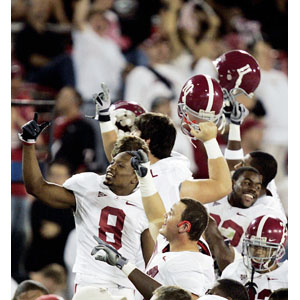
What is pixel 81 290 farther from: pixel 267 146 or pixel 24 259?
pixel 267 146

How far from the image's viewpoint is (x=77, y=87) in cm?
832

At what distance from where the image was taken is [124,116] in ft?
17.6

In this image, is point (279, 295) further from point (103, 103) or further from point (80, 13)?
point (80, 13)

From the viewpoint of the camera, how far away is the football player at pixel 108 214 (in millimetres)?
4445

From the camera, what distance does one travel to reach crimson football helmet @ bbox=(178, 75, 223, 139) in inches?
195

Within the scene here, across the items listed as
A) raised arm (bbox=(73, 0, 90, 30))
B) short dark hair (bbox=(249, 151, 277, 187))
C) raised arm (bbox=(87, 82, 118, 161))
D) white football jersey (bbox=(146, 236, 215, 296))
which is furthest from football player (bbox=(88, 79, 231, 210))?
raised arm (bbox=(73, 0, 90, 30))

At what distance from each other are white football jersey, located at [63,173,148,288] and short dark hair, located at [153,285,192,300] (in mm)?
830

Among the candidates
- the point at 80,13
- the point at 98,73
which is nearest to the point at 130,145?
the point at 98,73

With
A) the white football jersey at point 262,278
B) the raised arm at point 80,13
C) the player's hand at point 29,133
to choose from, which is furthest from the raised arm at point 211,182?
the raised arm at point 80,13

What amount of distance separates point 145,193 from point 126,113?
109 cm

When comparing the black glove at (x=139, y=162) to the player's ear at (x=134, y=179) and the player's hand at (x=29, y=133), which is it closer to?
the player's ear at (x=134, y=179)

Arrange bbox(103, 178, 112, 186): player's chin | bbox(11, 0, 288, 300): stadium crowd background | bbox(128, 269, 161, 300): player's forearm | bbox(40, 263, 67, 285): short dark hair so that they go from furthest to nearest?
Answer: bbox(11, 0, 288, 300): stadium crowd background → bbox(40, 263, 67, 285): short dark hair → bbox(103, 178, 112, 186): player's chin → bbox(128, 269, 161, 300): player's forearm

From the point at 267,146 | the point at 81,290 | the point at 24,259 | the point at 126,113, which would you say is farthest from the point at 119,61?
the point at 81,290

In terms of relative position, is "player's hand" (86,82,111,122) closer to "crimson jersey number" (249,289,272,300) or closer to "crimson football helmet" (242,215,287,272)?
"crimson football helmet" (242,215,287,272)
